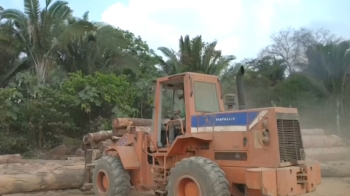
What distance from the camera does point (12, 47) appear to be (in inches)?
1015

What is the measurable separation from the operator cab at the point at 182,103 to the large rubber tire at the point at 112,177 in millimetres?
1097

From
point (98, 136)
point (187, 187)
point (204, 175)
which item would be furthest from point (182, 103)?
point (98, 136)

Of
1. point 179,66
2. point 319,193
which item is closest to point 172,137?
point 319,193

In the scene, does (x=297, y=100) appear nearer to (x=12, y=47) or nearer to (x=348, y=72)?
(x=348, y=72)

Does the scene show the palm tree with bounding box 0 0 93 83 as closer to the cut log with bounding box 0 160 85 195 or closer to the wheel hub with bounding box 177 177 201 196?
the cut log with bounding box 0 160 85 195

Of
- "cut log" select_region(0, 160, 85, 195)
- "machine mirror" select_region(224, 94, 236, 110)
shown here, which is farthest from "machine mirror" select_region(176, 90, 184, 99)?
"cut log" select_region(0, 160, 85, 195)

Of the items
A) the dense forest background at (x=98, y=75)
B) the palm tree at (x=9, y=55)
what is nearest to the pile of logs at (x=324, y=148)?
the dense forest background at (x=98, y=75)

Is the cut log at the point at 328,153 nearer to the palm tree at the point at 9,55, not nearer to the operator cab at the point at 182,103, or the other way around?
the operator cab at the point at 182,103

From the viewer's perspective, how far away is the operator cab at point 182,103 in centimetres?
789

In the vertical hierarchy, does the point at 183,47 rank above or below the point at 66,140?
above

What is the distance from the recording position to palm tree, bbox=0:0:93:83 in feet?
82.9

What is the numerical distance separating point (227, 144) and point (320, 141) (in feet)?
38.7

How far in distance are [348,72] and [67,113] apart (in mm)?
21028

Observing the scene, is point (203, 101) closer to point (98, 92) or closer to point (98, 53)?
point (98, 92)
